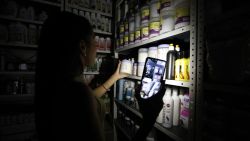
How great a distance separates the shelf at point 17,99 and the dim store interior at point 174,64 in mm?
11

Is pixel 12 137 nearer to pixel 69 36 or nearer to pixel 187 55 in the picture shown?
pixel 69 36

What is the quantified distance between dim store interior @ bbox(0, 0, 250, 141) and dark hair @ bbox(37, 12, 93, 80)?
575 millimetres

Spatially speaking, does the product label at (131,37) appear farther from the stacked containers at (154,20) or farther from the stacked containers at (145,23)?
the stacked containers at (154,20)

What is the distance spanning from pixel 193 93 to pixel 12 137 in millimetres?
2190

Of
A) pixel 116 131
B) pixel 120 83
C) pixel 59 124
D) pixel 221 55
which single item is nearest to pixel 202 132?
pixel 221 55

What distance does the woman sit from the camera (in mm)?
613

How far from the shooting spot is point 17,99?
217cm

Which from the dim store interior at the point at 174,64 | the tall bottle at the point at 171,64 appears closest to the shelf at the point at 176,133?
the dim store interior at the point at 174,64

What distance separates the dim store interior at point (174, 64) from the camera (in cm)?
62

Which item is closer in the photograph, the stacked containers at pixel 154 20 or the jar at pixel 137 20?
the stacked containers at pixel 154 20

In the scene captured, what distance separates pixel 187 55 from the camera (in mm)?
1014

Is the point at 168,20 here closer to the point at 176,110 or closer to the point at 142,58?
the point at 142,58

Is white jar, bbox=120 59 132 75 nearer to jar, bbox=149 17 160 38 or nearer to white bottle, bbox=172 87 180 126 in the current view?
jar, bbox=149 17 160 38

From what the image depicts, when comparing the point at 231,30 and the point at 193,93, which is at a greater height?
the point at 231,30
